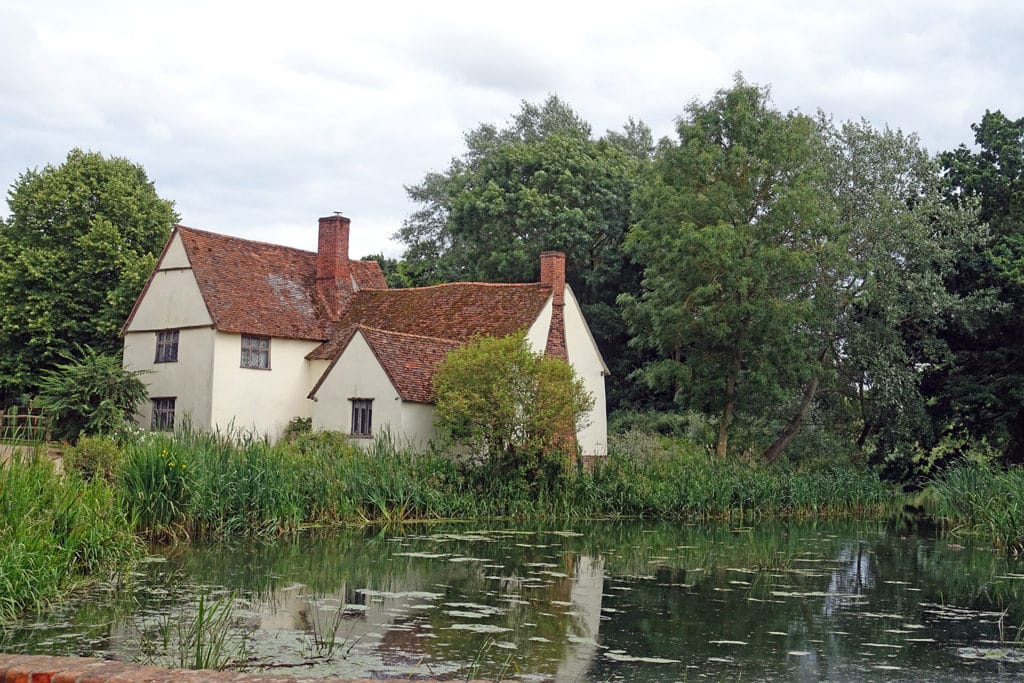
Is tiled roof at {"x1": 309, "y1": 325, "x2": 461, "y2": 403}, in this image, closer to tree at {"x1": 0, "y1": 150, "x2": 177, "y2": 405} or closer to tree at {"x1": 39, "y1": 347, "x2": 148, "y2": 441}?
tree at {"x1": 39, "y1": 347, "x2": 148, "y2": 441}

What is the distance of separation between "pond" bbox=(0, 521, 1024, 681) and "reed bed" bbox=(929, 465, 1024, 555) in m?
1.98

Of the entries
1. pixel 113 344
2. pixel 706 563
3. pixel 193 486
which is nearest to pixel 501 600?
pixel 706 563

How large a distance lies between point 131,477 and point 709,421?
26.4m

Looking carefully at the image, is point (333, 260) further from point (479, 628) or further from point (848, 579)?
point (479, 628)

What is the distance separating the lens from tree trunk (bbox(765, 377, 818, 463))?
4200cm

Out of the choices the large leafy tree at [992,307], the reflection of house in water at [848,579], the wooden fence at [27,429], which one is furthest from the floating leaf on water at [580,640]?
the large leafy tree at [992,307]

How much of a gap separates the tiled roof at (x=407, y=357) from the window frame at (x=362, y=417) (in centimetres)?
127

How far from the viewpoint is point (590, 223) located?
162ft

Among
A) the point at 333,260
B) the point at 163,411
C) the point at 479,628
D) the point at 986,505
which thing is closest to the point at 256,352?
the point at 163,411

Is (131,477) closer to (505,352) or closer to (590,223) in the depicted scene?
(505,352)

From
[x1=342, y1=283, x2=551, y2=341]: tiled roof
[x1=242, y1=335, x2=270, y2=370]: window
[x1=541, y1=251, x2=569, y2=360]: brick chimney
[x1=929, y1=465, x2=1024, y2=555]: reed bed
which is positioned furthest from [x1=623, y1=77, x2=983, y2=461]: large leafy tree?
[x1=242, y1=335, x2=270, y2=370]: window

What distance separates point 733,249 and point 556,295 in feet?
20.6

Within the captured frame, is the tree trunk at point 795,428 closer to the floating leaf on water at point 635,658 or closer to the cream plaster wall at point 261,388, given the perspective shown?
the cream plaster wall at point 261,388

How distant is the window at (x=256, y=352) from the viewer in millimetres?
37969
